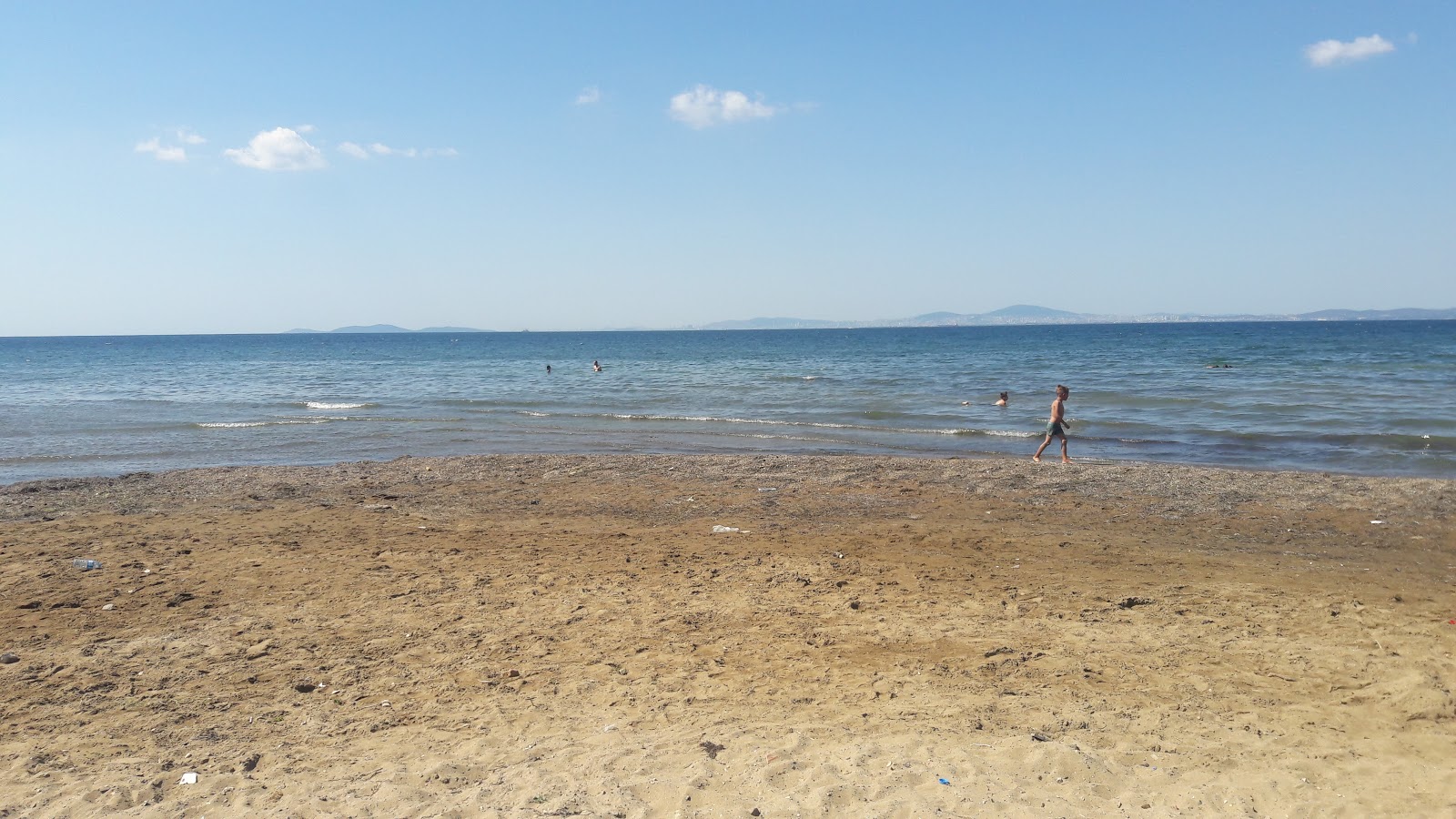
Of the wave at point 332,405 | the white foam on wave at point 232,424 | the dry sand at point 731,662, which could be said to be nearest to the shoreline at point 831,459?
the dry sand at point 731,662

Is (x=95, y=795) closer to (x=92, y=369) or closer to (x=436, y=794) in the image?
(x=436, y=794)

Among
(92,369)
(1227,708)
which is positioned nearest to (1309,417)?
(1227,708)

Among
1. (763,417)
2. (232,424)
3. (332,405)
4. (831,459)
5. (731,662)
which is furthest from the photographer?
(332,405)

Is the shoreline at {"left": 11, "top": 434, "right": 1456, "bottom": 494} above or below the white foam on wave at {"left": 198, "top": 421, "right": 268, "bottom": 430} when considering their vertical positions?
below

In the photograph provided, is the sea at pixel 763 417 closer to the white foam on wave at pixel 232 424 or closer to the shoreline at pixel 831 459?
the white foam on wave at pixel 232 424

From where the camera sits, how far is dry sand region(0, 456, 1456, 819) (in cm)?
454

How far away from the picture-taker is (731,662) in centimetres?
612

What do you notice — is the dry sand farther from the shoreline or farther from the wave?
the wave

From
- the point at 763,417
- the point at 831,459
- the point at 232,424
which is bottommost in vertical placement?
the point at 763,417

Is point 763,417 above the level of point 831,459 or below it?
below

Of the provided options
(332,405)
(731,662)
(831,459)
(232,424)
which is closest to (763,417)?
(831,459)

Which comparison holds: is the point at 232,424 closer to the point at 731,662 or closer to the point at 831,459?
the point at 831,459

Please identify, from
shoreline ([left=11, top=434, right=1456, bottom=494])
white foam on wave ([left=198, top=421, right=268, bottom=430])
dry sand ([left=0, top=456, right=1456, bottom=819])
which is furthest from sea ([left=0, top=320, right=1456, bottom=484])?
dry sand ([left=0, top=456, right=1456, bottom=819])

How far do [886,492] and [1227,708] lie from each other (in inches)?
276
